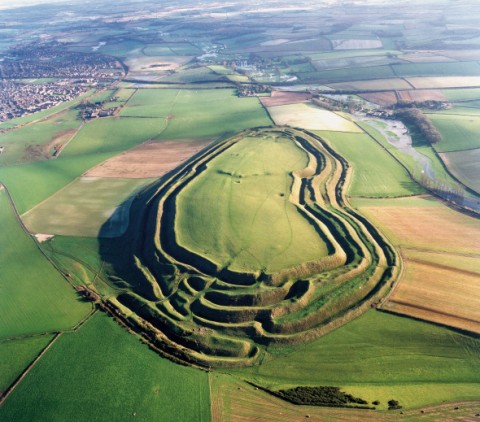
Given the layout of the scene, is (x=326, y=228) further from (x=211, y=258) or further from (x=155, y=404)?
(x=155, y=404)

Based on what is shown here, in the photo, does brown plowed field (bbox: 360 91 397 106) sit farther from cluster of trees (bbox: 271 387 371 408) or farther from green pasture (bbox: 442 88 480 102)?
cluster of trees (bbox: 271 387 371 408)

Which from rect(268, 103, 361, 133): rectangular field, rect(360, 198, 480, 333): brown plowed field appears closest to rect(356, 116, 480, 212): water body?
rect(360, 198, 480, 333): brown plowed field

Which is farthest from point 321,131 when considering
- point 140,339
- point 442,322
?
point 140,339

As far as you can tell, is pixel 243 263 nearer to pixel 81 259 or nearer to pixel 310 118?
pixel 81 259

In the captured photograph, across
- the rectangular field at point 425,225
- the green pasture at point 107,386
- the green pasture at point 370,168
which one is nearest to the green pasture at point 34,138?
the green pasture at point 107,386

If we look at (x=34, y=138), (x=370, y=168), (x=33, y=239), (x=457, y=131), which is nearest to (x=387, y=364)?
(x=370, y=168)
